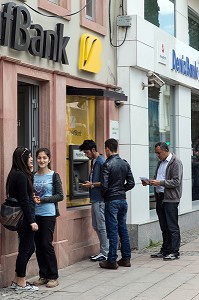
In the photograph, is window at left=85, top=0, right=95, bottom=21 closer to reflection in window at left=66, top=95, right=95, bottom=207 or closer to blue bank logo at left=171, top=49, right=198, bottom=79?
reflection in window at left=66, top=95, right=95, bottom=207

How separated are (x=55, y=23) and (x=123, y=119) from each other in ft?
9.52

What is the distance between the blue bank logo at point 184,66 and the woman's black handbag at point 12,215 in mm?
7115

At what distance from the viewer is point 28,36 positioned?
991cm

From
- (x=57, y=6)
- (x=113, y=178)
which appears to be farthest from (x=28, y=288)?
(x=57, y=6)

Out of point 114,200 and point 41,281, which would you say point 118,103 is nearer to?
point 114,200

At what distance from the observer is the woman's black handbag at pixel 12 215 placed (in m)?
8.91

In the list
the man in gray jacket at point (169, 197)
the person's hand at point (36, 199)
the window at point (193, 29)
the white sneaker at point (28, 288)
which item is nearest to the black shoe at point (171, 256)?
the man in gray jacket at point (169, 197)

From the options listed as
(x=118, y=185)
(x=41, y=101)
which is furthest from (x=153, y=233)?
(x=41, y=101)

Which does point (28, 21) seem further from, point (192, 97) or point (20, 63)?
point (192, 97)

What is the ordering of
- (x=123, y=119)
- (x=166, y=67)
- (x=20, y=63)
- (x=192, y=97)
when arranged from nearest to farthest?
(x=20, y=63) < (x=123, y=119) < (x=166, y=67) < (x=192, y=97)

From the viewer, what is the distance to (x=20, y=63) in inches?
388

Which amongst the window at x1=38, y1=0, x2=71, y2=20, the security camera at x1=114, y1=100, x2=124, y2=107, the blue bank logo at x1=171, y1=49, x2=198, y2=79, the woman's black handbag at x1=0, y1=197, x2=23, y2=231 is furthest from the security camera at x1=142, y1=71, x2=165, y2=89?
the woman's black handbag at x1=0, y1=197, x2=23, y2=231

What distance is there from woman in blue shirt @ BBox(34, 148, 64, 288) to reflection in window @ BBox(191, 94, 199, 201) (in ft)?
27.3

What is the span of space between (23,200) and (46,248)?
881 millimetres
